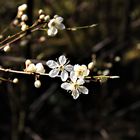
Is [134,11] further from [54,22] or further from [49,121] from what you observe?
[54,22]

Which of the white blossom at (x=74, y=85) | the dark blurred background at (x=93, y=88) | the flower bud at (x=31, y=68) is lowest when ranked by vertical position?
the white blossom at (x=74, y=85)

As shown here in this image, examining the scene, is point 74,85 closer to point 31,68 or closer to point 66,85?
point 66,85

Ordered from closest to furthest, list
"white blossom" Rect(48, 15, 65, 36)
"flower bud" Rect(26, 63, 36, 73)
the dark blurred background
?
"flower bud" Rect(26, 63, 36, 73) < "white blossom" Rect(48, 15, 65, 36) < the dark blurred background

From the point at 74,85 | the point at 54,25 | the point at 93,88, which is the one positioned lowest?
the point at 74,85

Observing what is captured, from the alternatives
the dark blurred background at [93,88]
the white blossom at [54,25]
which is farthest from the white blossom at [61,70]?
the dark blurred background at [93,88]

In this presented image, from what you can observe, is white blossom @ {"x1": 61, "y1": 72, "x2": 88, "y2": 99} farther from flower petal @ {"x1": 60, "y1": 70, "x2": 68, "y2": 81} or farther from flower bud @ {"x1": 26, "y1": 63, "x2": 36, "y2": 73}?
flower bud @ {"x1": 26, "y1": 63, "x2": 36, "y2": 73}

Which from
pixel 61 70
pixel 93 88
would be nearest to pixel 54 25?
pixel 61 70

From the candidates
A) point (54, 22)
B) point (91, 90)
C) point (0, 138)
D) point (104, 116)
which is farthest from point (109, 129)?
point (54, 22)

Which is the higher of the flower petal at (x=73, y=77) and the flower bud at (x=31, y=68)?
the flower bud at (x=31, y=68)

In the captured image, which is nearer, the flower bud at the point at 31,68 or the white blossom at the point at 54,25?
the flower bud at the point at 31,68

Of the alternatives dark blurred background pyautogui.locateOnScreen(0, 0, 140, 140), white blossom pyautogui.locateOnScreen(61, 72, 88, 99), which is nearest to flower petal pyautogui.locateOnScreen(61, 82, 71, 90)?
white blossom pyautogui.locateOnScreen(61, 72, 88, 99)

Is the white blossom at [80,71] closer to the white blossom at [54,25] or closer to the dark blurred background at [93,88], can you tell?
the white blossom at [54,25]
